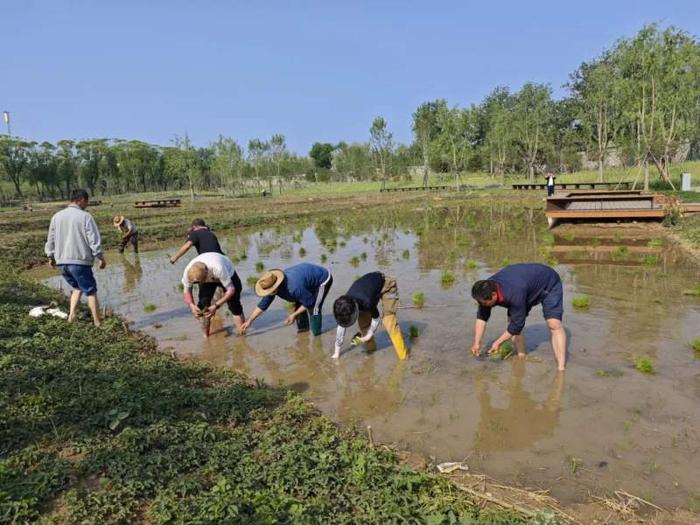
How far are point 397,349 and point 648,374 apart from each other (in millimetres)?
2756

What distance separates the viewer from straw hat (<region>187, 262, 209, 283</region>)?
6.15 meters

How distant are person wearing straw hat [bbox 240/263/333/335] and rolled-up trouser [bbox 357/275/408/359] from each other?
896mm

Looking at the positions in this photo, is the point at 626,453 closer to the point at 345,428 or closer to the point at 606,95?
the point at 345,428

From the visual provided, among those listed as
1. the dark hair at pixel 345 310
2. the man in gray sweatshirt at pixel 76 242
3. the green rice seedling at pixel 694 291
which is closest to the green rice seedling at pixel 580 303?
the green rice seedling at pixel 694 291

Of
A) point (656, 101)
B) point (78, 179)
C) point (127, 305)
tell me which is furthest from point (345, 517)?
point (78, 179)

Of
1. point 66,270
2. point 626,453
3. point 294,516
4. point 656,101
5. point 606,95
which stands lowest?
point 626,453

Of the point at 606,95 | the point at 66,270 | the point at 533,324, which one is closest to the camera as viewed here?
the point at 66,270

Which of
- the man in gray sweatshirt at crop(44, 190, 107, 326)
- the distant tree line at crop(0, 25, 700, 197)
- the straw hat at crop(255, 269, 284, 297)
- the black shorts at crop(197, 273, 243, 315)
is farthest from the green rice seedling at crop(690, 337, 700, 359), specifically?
the distant tree line at crop(0, 25, 700, 197)

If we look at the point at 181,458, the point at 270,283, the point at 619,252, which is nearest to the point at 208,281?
the point at 270,283

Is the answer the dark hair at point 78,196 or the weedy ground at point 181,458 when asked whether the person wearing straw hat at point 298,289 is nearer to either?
the weedy ground at point 181,458

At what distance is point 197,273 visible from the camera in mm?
6156

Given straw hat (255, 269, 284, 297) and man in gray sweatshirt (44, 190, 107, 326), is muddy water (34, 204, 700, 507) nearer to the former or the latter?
straw hat (255, 269, 284, 297)

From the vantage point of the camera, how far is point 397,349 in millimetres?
5805

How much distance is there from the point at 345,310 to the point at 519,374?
2124 millimetres
